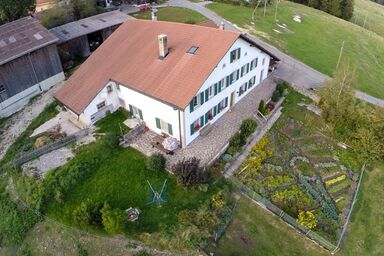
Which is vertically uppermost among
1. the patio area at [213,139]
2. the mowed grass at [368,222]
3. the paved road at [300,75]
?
the patio area at [213,139]

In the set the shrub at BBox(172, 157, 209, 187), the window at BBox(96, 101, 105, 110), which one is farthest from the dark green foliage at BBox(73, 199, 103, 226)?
the window at BBox(96, 101, 105, 110)

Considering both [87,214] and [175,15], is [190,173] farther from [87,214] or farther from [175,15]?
[175,15]

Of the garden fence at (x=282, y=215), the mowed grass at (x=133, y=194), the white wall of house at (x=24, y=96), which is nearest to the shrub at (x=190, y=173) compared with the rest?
the mowed grass at (x=133, y=194)

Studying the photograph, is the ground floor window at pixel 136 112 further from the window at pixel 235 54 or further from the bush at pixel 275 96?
the bush at pixel 275 96

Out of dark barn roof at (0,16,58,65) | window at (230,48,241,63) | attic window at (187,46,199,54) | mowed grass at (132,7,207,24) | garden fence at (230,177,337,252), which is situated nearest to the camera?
garden fence at (230,177,337,252)

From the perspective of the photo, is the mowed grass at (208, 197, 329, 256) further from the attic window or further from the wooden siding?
the wooden siding

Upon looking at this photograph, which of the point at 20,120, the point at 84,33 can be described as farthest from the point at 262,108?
the point at 84,33
